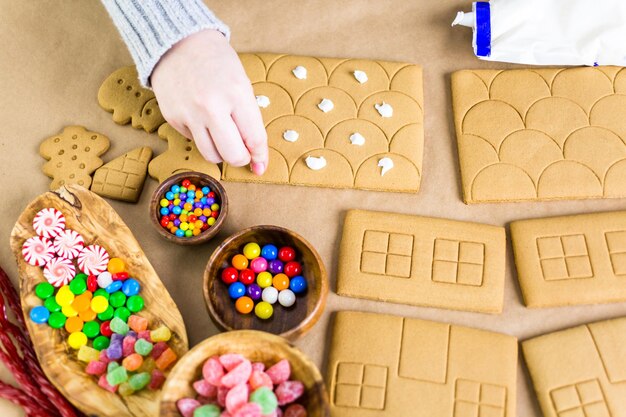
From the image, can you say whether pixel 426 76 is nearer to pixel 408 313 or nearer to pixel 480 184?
pixel 480 184

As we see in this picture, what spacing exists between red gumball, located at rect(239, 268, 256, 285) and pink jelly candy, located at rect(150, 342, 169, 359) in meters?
0.16

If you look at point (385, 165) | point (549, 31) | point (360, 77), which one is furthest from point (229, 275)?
point (549, 31)

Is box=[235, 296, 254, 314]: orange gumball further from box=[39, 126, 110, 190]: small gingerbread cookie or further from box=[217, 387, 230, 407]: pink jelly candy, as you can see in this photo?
box=[39, 126, 110, 190]: small gingerbread cookie

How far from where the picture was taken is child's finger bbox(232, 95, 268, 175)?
845 millimetres

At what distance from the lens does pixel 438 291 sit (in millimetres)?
928

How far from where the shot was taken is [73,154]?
41.0 inches

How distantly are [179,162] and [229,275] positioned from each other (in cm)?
26

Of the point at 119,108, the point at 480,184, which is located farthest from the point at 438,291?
the point at 119,108

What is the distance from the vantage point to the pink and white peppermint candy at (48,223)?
92 cm

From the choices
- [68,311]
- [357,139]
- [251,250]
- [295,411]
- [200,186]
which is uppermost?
[357,139]

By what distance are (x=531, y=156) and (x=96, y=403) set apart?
87 centimetres

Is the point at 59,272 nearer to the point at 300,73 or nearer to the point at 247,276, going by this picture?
the point at 247,276

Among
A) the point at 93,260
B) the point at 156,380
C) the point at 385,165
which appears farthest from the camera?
the point at 385,165

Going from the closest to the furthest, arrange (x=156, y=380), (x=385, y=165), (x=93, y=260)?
(x=156, y=380) < (x=93, y=260) < (x=385, y=165)
